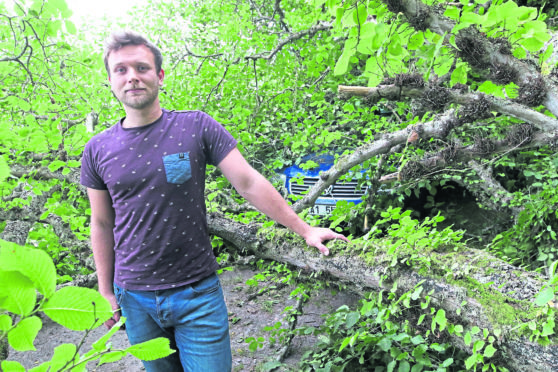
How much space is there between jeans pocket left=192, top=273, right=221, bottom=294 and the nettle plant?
1.46 metres

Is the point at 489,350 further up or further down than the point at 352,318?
further up

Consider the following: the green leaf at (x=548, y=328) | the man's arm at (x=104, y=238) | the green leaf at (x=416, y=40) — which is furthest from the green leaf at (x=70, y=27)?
the green leaf at (x=548, y=328)

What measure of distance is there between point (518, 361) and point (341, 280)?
0.90 meters

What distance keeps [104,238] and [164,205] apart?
55cm

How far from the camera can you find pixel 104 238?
2.37 meters

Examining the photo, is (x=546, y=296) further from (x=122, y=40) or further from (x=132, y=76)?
(x=122, y=40)

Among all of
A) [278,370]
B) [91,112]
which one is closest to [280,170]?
[91,112]

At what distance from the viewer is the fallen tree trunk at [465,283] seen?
5.31 ft

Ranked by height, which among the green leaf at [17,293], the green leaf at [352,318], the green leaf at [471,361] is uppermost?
the green leaf at [17,293]

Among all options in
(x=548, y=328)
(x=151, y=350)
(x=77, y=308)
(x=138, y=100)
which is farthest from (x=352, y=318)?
(x=77, y=308)

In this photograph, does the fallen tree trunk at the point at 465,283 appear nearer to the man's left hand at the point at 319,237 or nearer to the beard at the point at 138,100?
the man's left hand at the point at 319,237

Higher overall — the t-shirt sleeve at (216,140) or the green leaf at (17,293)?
the t-shirt sleeve at (216,140)

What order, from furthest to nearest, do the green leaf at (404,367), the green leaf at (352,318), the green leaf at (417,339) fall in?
the green leaf at (352,318) < the green leaf at (404,367) < the green leaf at (417,339)

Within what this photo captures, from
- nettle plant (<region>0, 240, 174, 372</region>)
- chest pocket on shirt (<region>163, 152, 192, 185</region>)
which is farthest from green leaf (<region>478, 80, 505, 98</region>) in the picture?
nettle plant (<region>0, 240, 174, 372</region>)
